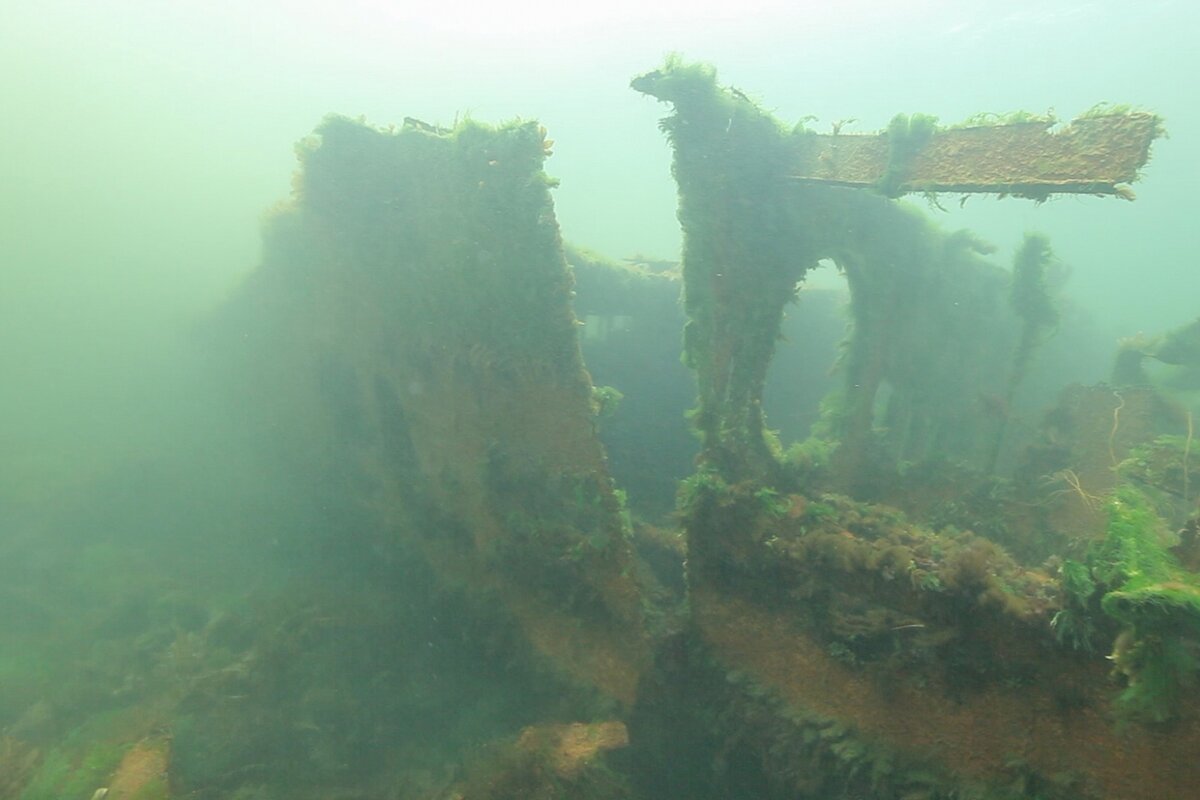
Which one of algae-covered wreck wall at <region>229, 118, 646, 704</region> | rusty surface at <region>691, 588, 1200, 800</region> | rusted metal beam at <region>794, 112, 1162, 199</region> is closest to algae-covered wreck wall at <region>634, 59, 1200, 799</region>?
rusty surface at <region>691, 588, 1200, 800</region>

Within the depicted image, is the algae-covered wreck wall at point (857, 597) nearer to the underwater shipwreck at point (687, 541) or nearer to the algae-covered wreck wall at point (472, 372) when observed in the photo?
the underwater shipwreck at point (687, 541)

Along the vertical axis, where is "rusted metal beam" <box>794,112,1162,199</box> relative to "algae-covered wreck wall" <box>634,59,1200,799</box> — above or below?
above

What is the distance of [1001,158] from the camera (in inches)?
285

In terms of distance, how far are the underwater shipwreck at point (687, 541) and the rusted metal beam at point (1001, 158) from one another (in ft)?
0.15

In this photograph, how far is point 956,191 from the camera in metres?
7.50

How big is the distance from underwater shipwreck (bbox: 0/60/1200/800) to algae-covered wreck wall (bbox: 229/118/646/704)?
0.05 meters

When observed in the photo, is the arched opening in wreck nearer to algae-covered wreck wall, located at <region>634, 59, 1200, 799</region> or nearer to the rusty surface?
algae-covered wreck wall, located at <region>634, 59, 1200, 799</region>

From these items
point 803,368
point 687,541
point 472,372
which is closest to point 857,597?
point 687,541

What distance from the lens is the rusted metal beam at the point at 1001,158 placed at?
20.3ft

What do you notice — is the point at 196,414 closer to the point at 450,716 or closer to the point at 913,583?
the point at 450,716

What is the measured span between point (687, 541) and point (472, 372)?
3.81 meters

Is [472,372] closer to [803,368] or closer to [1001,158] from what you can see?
[1001,158]

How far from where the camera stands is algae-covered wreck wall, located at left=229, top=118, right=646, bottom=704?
24.9ft

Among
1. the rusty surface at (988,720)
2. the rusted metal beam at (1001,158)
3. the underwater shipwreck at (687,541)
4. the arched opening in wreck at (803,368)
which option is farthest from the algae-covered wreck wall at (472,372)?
the arched opening in wreck at (803,368)
